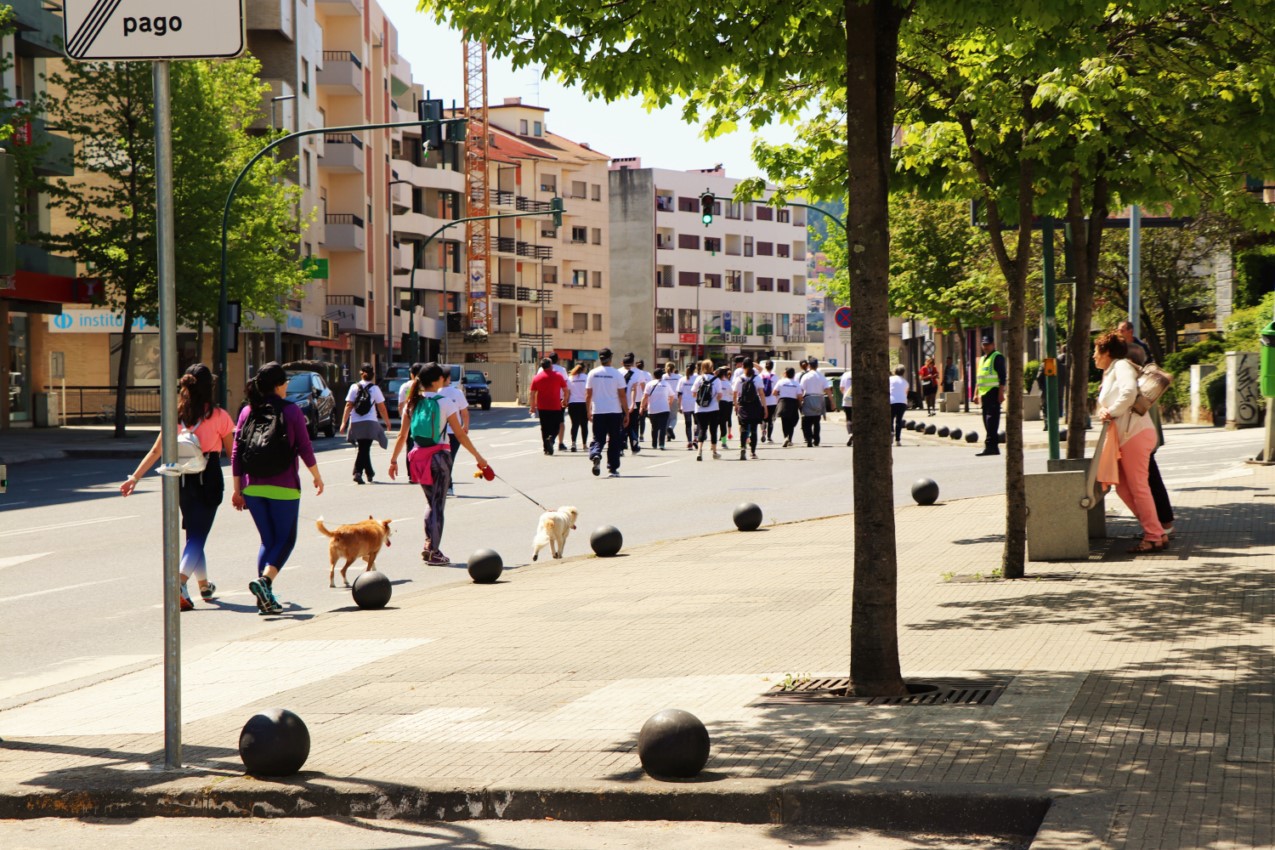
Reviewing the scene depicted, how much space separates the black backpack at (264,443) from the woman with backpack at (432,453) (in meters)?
2.73

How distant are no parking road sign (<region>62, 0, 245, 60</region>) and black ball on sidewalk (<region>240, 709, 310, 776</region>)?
2536 millimetres

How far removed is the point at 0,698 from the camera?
8.44 meters

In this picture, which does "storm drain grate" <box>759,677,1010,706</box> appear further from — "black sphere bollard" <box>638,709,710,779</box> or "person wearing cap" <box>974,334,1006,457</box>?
"person wearing cap" <box>974,334,1006,457</box>

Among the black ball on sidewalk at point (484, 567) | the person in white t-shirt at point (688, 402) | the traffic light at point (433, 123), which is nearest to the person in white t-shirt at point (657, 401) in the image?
the person in white t-shirt at point (688, 402)

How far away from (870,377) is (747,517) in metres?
9.00

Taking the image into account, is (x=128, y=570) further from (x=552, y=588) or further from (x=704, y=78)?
(x=704, y=78)

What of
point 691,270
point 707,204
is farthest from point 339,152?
point 691,270

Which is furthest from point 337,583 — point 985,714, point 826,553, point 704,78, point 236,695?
point 985,714

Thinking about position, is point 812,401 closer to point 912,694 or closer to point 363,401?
point 363,401

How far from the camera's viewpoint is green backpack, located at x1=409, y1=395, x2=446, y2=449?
563 inches

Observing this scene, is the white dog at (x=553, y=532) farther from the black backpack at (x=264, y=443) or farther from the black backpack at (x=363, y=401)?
the black backpack at (x=363, y=401)

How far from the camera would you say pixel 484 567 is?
12805 mm

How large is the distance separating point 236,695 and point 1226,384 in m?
27.5

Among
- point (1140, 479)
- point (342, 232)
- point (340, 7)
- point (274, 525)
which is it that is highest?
point (340, 7)
